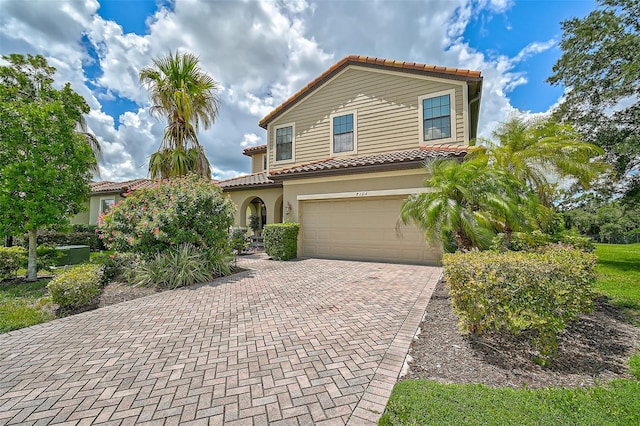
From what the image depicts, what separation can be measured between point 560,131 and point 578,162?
119 centimetres

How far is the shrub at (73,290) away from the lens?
5312 mm

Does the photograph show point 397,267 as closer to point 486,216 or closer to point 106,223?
point 486,216

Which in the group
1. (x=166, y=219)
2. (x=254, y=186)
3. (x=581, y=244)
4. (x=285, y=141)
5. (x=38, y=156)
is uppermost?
(x=285, y=141)

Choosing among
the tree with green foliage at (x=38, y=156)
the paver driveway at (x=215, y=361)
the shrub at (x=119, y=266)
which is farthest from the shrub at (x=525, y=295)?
the tree with green foliage at (x=38, y=156)

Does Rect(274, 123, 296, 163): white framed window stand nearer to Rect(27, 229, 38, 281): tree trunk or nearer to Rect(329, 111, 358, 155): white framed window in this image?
Rect(329, 111, 358, 155): white framed window

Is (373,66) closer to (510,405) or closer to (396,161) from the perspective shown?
(396,161)

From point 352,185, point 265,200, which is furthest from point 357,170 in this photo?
point 265,200

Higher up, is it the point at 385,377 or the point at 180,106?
the point at 180,106

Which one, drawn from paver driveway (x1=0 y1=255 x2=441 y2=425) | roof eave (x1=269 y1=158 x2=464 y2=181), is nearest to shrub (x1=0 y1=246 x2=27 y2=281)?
paver driveway (x1=0 y1=255 x2=441 y2=425)

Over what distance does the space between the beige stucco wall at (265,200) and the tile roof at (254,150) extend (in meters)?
4.89

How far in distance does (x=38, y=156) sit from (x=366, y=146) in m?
11.4

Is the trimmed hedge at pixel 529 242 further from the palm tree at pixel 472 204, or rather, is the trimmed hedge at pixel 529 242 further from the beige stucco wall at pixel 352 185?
the beige stucco wall at pixel 352 185

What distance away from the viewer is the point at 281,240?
1102 centimetres

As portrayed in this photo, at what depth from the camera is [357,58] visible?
12.7 metres
